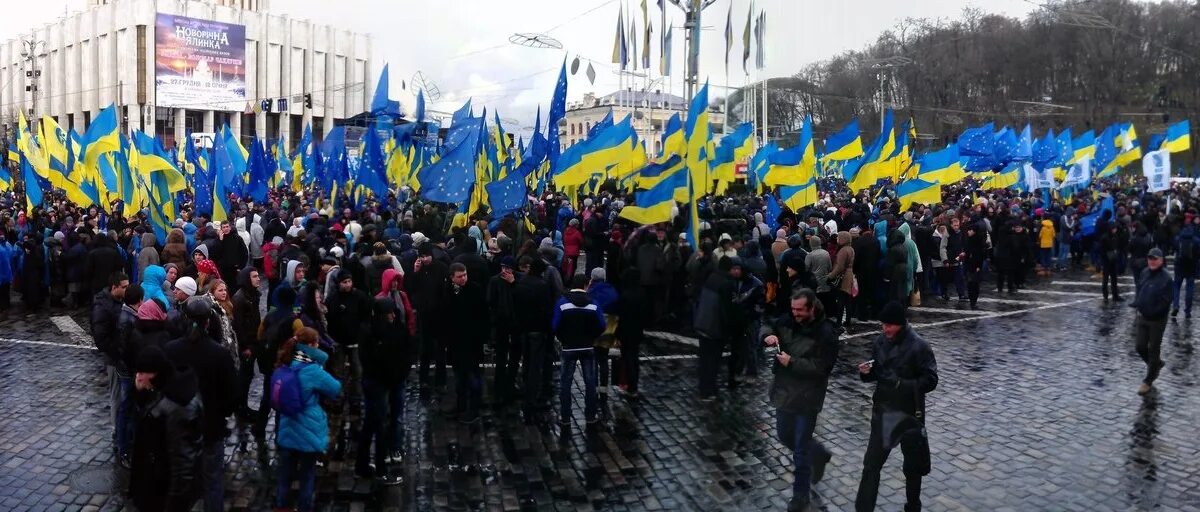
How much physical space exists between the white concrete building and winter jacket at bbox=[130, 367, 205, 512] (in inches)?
2481

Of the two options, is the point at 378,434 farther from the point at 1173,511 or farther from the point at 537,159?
the point at 537,159

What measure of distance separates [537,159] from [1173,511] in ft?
43.1

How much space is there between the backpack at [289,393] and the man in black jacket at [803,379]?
2857 millimetres

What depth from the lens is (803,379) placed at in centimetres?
608

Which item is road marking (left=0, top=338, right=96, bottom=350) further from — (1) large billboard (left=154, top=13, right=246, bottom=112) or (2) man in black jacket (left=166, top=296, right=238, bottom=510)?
(1) large billboard (left=154, top=13, right=246, bottom=112)

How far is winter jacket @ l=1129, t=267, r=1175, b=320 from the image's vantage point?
9.17 metres

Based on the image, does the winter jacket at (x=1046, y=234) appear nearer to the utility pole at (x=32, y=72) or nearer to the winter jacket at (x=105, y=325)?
the winter jacket at (x=105, y=325)

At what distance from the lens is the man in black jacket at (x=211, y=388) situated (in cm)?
562

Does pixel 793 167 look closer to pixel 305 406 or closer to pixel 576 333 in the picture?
pixel 576 333

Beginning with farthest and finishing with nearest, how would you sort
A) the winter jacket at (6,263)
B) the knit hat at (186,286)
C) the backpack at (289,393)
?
the winter jacket at (6,263) < the knit hat at (186,286) < the backpack at (289,393)

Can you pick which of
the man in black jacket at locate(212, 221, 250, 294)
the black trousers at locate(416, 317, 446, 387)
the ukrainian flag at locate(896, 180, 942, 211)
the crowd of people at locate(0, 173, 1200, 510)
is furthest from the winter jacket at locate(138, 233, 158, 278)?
the ukrainian flag at locate(896, 180, 942, 211)

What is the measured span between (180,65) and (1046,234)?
216 ft

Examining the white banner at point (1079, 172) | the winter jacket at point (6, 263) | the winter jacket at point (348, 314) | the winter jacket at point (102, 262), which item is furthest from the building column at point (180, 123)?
the winter jacket at point (348, 314)

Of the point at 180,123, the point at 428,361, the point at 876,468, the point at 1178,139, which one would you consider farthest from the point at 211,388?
the point at 180,123
